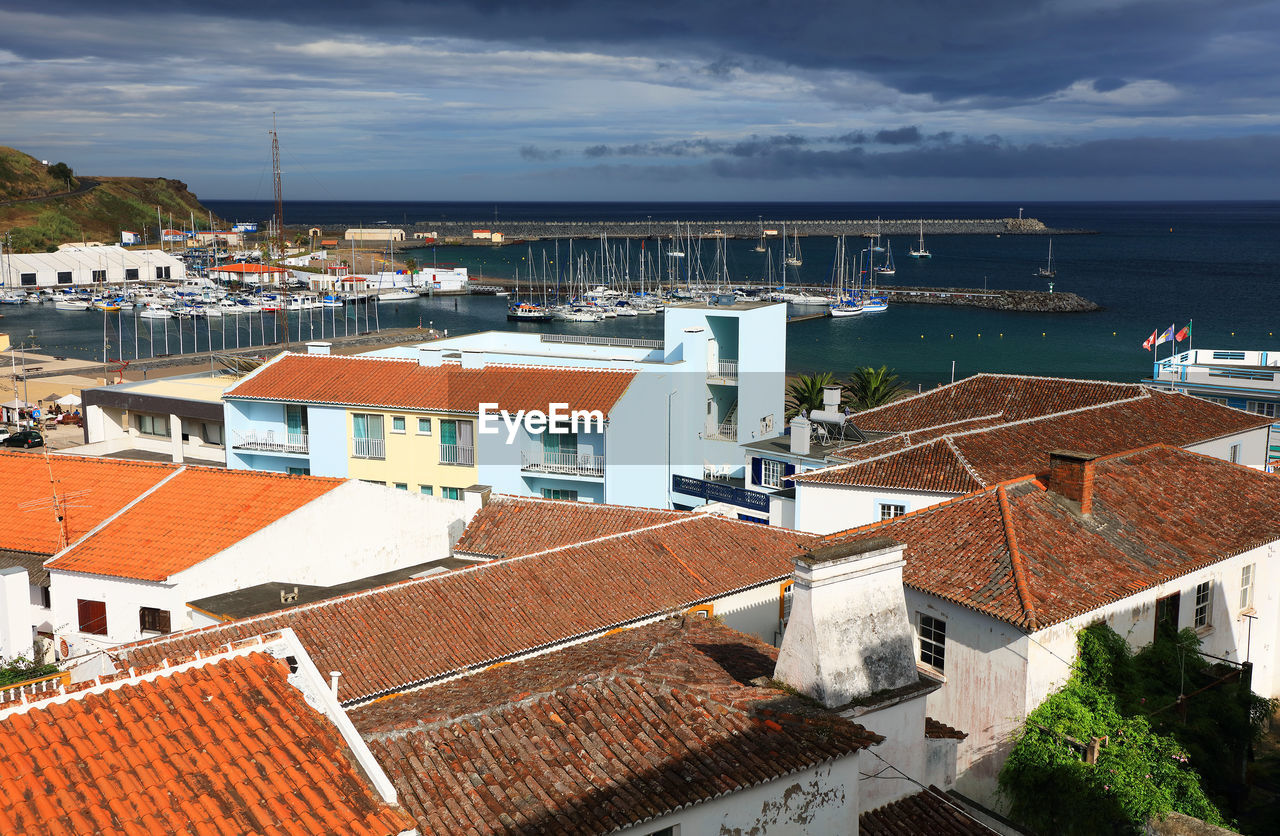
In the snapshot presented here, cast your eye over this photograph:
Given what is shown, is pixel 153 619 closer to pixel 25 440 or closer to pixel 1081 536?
pixel 1081 536

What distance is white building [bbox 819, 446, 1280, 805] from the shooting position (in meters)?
17.5

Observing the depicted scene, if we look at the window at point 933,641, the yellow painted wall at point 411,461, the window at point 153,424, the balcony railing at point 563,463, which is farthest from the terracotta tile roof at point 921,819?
the window at point 153,424

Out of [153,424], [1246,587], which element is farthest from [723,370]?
[1246,587]

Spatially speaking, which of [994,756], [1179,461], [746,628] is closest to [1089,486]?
[1179,461]

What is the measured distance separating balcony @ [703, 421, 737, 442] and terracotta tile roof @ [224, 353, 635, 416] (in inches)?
234

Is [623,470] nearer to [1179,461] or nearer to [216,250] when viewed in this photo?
[1179,461]

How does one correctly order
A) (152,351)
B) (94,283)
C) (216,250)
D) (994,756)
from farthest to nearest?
(216,250) → (94,283) → (152,351) → (994,756)

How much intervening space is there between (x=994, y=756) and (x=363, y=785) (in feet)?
38.9

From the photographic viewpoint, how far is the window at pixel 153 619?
23.2m

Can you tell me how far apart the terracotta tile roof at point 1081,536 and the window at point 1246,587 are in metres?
0.66

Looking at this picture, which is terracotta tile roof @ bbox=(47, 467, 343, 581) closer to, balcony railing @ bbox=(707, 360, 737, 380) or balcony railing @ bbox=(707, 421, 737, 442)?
balcony railing @ bbox=(707, 421, 737, 442)

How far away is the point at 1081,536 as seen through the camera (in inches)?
781

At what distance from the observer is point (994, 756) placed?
17.4m

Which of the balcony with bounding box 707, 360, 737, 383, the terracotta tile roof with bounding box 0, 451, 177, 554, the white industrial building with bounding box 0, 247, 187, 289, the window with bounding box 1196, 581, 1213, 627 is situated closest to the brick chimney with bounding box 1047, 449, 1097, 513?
the window with bounding box 1196, 581, 1213, 627
